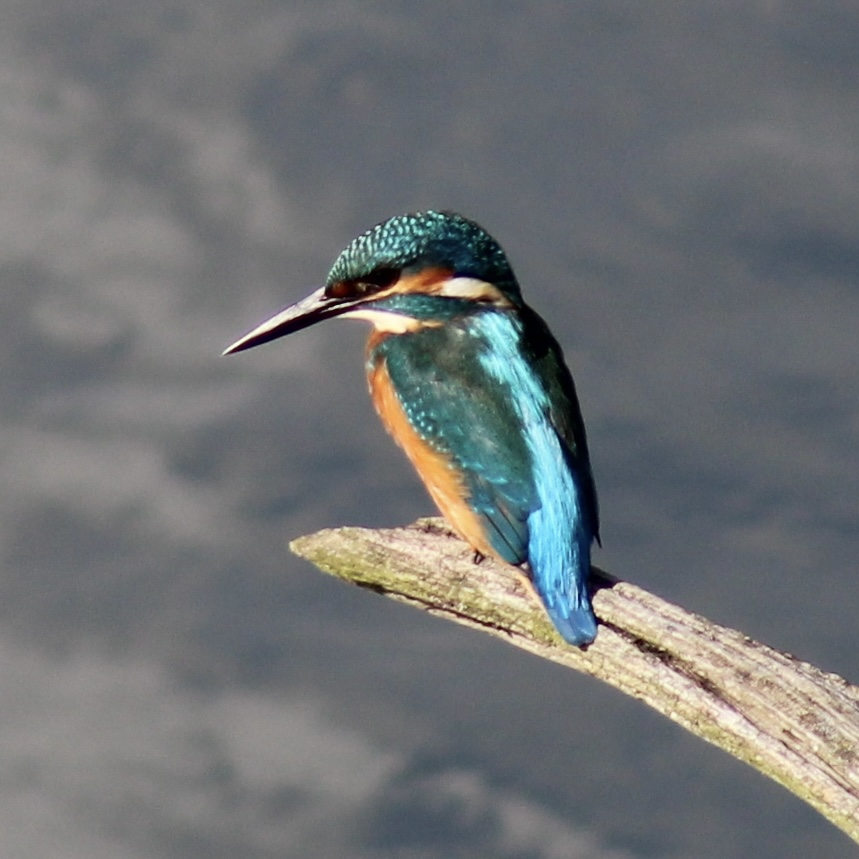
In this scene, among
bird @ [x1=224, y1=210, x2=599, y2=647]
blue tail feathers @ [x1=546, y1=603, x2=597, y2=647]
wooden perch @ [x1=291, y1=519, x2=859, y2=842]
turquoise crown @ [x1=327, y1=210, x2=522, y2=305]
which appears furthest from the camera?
turquoise crown @ [x1=327, y1=210, x2=522, y2=305]

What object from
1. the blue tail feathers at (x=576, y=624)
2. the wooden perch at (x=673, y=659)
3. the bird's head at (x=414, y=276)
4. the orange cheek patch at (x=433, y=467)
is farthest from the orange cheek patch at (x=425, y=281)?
the blue tail feathers at (x=576, y=624)

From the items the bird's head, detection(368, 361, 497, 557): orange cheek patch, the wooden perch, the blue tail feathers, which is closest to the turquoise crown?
the bird's head

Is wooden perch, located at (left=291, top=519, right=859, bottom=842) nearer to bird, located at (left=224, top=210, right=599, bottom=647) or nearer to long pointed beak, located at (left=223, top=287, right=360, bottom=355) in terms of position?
bird, located at (left=224, top=210, right=599, bottom=647)

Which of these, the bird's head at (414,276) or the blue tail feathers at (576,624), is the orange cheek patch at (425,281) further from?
the blue tail feathers at (576,624)

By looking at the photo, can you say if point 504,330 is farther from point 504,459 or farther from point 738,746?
point 738,746

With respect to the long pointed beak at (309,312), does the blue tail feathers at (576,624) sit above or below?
below

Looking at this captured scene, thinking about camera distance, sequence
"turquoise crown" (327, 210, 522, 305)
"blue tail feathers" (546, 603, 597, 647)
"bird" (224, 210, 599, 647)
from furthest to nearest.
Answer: "turquoise crown" (327, 210, 522, 305)
"bird" (224, 210, 599, 647)
"blue tail feathers" (546, 603, 597, 647)

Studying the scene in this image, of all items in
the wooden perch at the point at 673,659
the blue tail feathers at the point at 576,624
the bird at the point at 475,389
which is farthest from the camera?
the bird at the point at 475,389
